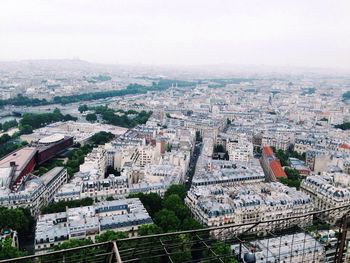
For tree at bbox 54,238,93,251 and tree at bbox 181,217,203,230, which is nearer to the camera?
tree at bbox 54,238,93,251

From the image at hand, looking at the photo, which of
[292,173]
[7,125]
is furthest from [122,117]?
[292,173]

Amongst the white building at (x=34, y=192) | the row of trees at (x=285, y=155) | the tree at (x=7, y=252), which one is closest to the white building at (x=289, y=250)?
the tree at (x=7, y=252)

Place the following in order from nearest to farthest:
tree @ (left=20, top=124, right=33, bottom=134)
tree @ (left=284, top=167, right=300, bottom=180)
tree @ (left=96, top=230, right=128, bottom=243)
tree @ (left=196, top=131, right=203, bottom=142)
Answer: tree @ (left=96, top=230, right=128, bottom=243)
tree @ (left=284, top=167, right=300, bottom=180)
tree @ (left=20, top=124, right=33, bottom=134)
tree @ (left=196, top=131, right=203, bottom=142)

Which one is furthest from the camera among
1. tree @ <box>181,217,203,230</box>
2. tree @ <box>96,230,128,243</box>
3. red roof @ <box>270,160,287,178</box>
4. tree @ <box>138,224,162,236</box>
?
red roof @ <box>270,160,287,178</box>

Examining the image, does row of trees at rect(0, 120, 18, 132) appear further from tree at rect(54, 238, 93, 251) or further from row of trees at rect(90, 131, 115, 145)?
tree at rect(54, 238, 93, 251)

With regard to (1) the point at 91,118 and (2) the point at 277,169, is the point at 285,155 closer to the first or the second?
(2) the point at 277,169

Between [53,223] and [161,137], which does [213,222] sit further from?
[161,137]

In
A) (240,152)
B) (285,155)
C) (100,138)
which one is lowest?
(285,155)

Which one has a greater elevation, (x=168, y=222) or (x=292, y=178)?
(x=168, y=222)

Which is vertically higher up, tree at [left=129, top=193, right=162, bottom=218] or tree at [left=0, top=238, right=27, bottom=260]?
tree at [left=0, top=238, right=27, bottom=260]

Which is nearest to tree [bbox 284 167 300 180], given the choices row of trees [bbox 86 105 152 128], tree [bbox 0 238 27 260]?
tree [bbox 0 238 27 260]

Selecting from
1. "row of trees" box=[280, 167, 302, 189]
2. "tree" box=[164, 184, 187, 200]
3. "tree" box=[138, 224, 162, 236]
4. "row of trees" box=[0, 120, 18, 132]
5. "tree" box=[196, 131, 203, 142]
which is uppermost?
"tree" box=[138, 224, 162, 236]
